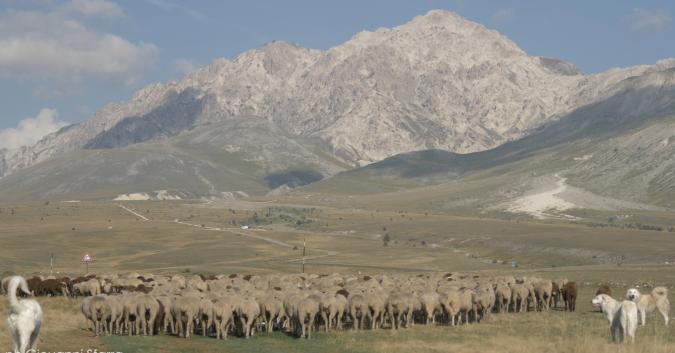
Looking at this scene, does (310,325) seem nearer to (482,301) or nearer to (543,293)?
(482,301)

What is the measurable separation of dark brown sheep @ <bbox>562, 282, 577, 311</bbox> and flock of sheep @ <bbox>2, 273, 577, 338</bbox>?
0.06m

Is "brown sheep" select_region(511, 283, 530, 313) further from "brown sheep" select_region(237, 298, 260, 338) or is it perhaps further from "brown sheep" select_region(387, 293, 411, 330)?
"brown sheep" select_region(237, 298, 260, 338)

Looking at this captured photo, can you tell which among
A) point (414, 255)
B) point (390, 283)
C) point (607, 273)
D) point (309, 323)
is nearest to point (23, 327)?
point (309, 323)

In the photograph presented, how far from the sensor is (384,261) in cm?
12369

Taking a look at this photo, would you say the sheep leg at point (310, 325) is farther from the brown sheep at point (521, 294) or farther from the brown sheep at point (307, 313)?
the brown sheep at point (521, 294)

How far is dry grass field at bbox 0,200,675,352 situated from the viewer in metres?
36.5

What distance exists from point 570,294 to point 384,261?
7197 centimetres

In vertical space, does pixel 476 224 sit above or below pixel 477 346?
above

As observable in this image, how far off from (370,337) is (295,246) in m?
112

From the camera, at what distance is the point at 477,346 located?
119 ft

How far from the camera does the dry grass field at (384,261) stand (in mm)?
36469

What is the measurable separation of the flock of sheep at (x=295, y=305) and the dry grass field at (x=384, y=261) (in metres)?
1.22

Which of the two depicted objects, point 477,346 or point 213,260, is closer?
point 477,346

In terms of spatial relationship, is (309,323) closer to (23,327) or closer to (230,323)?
A: (230,323)
